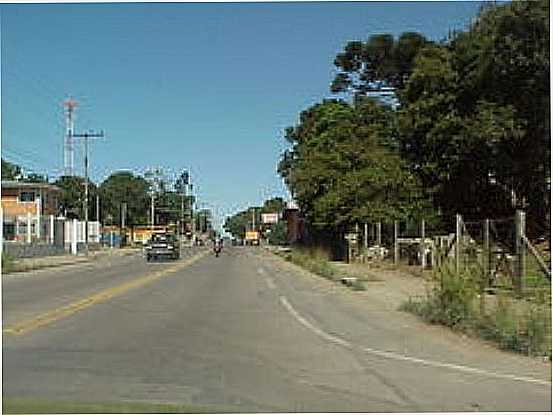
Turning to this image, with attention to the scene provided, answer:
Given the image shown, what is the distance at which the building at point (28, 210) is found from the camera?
86875 millimetres

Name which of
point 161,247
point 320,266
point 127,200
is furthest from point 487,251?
point 127,200

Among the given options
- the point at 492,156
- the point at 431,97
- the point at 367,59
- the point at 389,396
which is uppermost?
the point at 367,59

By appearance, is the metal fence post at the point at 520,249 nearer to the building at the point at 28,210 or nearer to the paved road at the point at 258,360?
the paved road at the point at 258,360

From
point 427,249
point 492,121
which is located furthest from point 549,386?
point 492,121

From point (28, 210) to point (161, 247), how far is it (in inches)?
1681

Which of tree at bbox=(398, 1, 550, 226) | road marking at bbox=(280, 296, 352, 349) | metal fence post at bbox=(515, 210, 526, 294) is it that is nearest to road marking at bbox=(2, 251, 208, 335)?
road marking at bbox=(280, 296, 352, 349)

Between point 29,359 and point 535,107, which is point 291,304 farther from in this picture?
point 535,107

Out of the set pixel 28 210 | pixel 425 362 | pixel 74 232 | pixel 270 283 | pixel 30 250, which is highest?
pixel 28 210

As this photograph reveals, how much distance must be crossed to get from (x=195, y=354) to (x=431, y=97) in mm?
30823

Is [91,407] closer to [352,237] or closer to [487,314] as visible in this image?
[487,314]

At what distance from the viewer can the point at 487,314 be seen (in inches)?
663

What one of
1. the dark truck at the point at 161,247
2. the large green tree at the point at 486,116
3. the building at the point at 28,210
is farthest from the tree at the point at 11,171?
the large green tree at the point at 486,116

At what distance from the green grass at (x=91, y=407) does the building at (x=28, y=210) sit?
73810 mm

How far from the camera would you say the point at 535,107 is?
1523 inches
